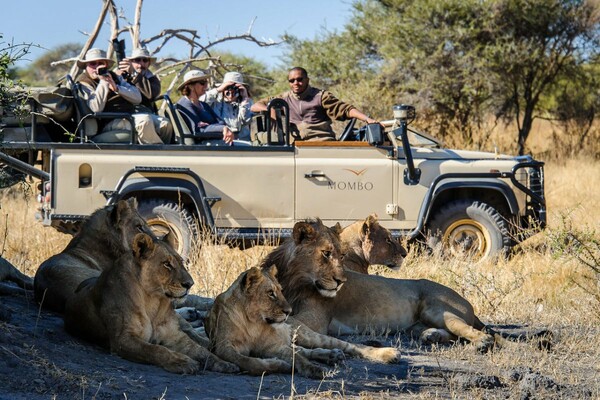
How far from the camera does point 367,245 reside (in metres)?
7.79

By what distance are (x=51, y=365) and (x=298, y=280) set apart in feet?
6.12

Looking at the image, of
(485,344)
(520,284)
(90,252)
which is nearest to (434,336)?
(485,344)

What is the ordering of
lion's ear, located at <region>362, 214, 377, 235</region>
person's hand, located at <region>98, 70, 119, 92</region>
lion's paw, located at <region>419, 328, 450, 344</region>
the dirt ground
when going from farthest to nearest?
person's hand, located at <region>98, 70, 119, 92</region>
lion's ear, located at <region>362, 214, 377, 235</region>
lion's paw, located at <region>419, 328, 450, 344</region>
the dirt ground

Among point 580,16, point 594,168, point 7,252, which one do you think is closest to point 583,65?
point 580,16

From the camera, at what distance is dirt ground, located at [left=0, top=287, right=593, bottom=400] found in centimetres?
498

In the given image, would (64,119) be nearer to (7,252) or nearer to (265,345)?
(7,252)

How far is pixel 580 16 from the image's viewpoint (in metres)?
21.7

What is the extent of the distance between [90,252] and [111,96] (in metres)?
4.01

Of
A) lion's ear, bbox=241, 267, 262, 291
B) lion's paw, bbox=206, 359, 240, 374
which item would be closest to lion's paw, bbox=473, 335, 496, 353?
lion's ear, bbox=241, 267, 262, 291

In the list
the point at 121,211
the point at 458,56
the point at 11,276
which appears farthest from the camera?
the point at 458,56

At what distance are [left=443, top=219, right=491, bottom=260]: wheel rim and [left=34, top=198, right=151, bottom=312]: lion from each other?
4849 mm

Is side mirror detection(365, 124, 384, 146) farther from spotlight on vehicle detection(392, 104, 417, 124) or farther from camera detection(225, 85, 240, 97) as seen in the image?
camera detection(225, 85, 240, 97)

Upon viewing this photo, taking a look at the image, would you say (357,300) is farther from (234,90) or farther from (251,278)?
(234,90)

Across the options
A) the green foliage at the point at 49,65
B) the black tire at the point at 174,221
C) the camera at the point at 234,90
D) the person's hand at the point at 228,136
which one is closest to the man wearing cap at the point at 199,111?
the person's hand at the point at 228,136
